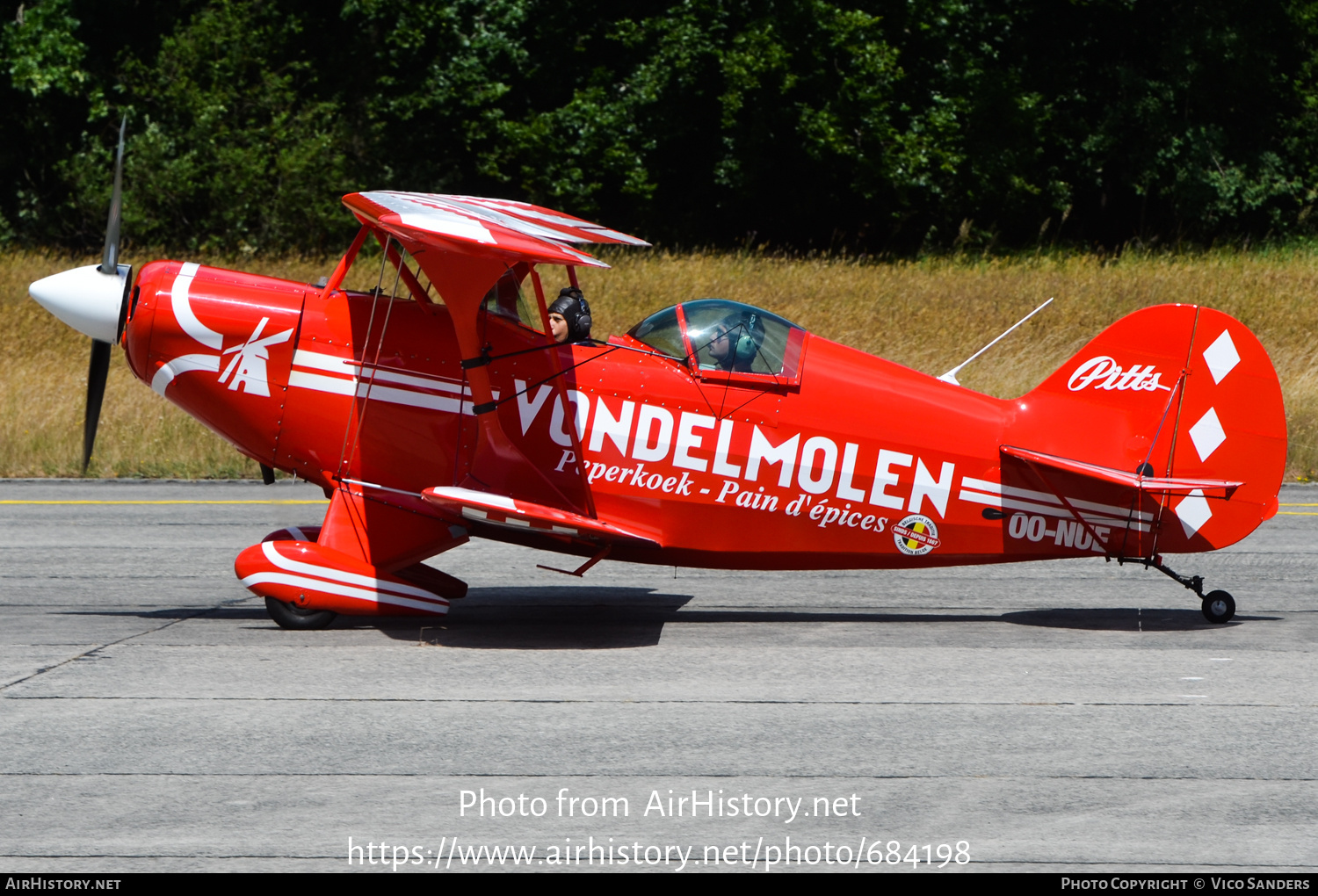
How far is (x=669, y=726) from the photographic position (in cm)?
627

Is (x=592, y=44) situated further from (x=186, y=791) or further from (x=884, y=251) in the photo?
(x=186, y=791)

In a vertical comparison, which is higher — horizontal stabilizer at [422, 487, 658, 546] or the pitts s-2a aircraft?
the pitts s-2a aircraft

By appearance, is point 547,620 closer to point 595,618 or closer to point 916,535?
point 595,618

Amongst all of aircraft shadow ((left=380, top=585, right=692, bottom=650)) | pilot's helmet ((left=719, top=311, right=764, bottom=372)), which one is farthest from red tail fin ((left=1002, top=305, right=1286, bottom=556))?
aircraft shadow ((left=380, top=585, right=692, bottom=650))

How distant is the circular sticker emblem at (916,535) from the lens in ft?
26.5

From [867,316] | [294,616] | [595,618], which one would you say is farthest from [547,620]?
[867,316]

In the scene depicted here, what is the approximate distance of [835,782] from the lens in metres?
5.50

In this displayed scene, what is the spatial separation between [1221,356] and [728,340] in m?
3.00

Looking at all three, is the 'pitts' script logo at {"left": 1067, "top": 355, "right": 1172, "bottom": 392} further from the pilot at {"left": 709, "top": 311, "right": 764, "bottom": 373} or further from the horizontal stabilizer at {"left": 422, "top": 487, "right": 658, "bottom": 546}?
the horizontal stabilizer at {"left": 422, "top": 487, "right": 658, "bottom": 546}

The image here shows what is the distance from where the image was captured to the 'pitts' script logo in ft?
26.8

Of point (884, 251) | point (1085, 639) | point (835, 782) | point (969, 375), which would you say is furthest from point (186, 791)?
point (884, 251)

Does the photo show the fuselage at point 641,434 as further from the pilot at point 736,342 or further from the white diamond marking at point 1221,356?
the white diamond marking at point 1221,356

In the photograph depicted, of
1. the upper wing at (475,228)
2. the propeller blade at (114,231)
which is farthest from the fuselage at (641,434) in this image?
the upper wing at (475,228)

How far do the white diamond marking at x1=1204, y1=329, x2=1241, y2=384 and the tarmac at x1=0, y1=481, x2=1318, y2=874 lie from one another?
5.46ft
